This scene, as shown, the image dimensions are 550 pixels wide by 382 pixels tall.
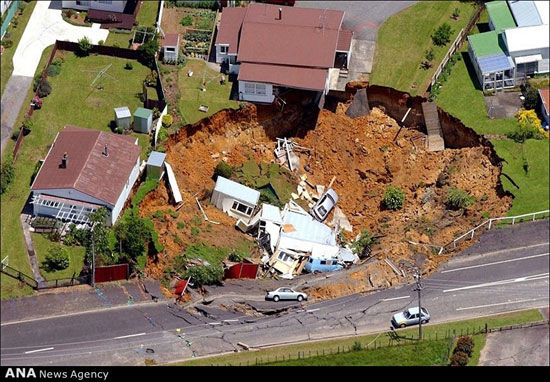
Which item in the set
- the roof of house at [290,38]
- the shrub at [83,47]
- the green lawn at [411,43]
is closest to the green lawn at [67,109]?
the shrub at [83,47]

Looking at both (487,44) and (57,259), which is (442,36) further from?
(57,259)

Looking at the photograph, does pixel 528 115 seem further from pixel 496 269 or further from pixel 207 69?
pixel 207 69

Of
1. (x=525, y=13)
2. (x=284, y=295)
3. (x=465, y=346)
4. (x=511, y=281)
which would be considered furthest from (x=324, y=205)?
(x=525, y=13)

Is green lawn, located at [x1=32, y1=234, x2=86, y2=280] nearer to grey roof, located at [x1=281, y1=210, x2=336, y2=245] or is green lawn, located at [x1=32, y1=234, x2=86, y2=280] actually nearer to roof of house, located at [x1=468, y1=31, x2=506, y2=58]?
grey roof, located at [x1=281, y1=210, x2=336, y2=245]

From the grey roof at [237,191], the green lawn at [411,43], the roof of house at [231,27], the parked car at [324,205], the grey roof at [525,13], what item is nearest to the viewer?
the grey roof at [237,191]

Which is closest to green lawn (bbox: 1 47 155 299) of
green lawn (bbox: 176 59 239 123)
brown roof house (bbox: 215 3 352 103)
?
green lawn (bbox: 176 59 239 123)

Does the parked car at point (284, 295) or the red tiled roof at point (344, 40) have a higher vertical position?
the red tiled roof at point (344, 40)

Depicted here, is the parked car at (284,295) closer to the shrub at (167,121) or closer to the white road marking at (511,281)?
the white road marking at (511,281)
